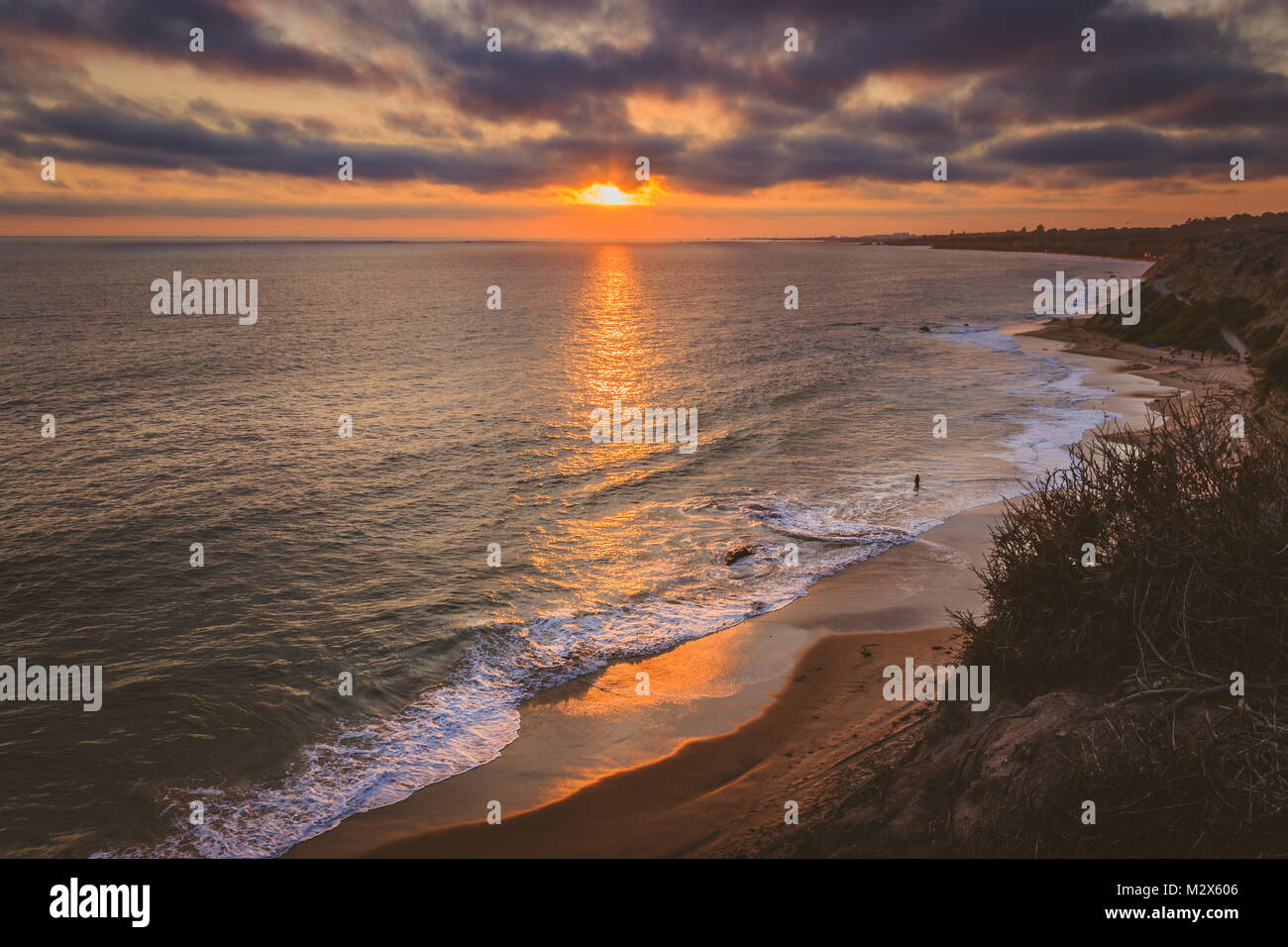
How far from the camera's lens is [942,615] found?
16.1m

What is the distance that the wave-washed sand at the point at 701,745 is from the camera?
9.77m

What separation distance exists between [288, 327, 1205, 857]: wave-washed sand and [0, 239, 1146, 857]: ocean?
2.26ft

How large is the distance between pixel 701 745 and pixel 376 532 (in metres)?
13.5

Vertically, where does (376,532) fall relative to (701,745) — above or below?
above

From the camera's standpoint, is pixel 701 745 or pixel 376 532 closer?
pixel 701 745

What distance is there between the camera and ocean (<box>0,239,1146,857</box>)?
39.9 feet

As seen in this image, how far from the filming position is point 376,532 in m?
21.7

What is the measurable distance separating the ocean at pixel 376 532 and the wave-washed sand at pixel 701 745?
0.69m

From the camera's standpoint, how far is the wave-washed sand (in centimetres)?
977

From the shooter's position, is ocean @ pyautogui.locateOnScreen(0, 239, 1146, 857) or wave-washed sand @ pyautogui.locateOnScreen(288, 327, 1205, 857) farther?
ocean @ pyautogui.locateOnScreen(0, 239, 1146, 857)

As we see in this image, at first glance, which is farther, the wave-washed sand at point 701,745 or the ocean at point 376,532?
the ocean at point 376,532

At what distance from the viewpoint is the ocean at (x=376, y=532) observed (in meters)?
12.2

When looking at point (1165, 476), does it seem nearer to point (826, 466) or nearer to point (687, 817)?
point (687, 817)
